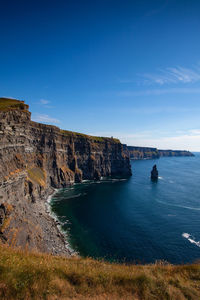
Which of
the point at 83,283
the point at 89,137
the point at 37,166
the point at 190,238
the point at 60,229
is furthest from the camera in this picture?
the point at 89,137

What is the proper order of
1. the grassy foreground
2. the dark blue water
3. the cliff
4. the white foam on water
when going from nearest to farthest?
the grassy foreground, the cliff, the dark blue water, the white foam on water

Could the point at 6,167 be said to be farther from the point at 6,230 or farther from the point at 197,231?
the point at 197,231

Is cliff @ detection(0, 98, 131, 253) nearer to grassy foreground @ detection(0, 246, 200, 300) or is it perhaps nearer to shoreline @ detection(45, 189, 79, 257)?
shoreline @ detection(45, 189, 79, 257)

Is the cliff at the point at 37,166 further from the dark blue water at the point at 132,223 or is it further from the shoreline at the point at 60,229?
the dark blue water at the point at 132,223

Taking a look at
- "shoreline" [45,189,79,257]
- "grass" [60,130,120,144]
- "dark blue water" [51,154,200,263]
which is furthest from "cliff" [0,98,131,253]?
"dark blue water" [51,154,200,263]

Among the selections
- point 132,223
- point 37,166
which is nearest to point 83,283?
point 132,223

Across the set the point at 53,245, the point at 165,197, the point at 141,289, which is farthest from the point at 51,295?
the point at 165,197

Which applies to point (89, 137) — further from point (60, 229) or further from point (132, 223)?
point (60, 229)
